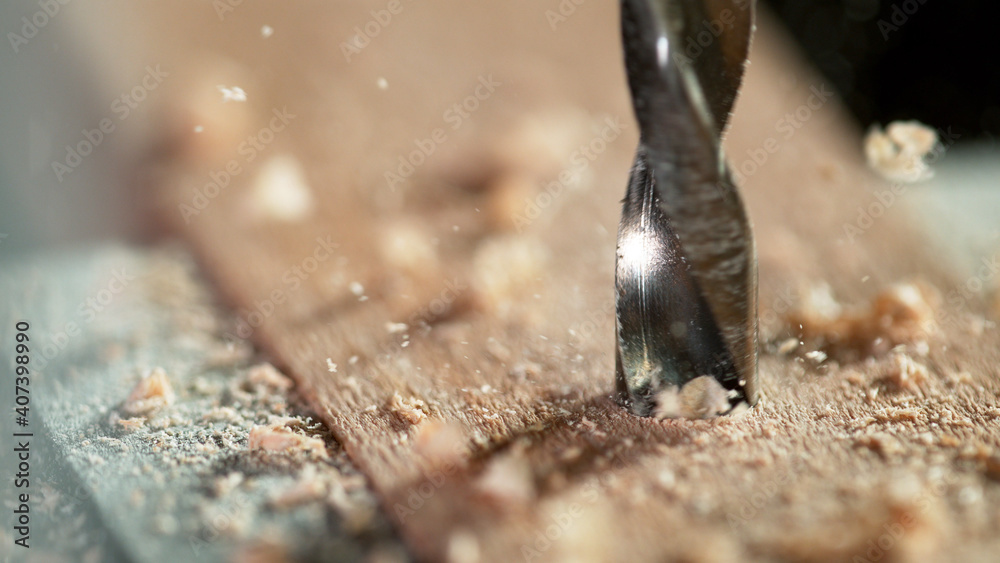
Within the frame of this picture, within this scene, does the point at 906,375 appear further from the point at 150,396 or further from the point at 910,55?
the point at 910,55

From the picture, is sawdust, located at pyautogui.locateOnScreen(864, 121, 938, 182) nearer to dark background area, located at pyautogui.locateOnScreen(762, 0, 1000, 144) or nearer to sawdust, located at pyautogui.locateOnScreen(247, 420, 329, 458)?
dark background area, located at pyautogui.locateOnScreen(762, 0, 1000, 144)

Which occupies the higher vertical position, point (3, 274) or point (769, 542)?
point (3, 274)

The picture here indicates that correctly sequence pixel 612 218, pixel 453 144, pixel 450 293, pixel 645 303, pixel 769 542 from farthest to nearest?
pixel 453 144, pixel 612 218, pixel 450 293, pixel 645 303, pixel 769 542

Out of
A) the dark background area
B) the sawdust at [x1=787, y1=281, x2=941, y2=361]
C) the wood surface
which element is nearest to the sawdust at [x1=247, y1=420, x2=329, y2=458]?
the wood surface

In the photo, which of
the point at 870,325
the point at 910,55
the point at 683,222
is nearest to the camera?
the point at 683,222

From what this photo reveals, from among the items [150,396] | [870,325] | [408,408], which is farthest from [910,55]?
[150,396]

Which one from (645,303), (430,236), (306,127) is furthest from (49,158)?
(645,303)

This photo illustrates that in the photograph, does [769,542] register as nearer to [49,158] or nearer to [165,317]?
[165,317]

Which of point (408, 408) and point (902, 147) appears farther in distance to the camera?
point (902, 147)
